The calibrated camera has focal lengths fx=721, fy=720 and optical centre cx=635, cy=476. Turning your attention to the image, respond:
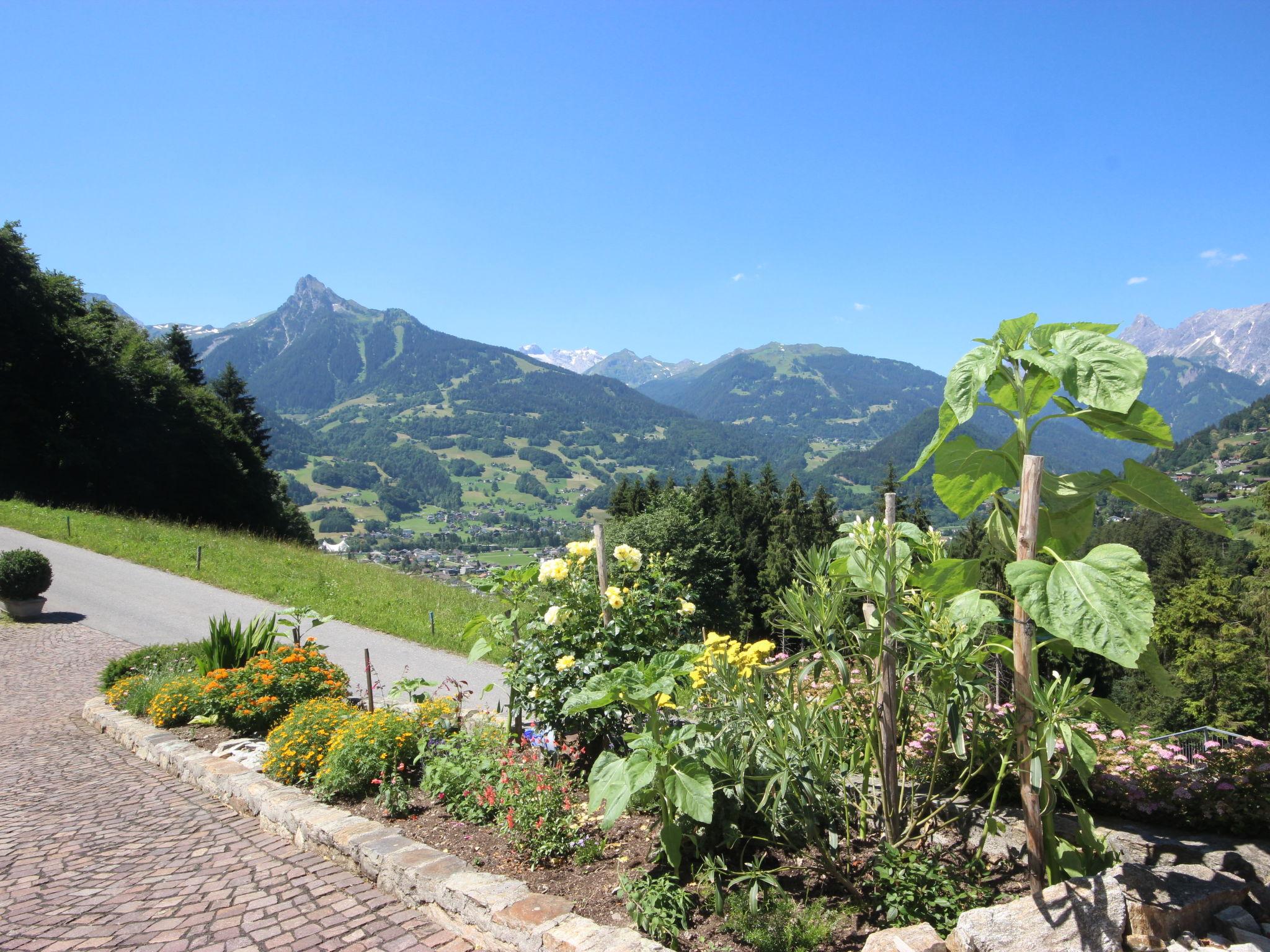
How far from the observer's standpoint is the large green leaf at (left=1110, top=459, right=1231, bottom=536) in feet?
7.45

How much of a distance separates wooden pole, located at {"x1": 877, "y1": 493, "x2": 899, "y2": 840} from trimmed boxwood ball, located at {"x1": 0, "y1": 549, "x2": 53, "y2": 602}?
47.3 ft

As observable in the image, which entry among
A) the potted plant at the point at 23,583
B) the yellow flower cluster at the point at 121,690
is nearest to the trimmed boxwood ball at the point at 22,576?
the potted plant at the point at 23,583

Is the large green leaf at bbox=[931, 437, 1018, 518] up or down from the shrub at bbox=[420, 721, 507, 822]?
up

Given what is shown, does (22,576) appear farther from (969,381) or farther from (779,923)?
(969,381)

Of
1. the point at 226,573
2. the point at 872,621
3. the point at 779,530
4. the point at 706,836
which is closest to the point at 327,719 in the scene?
the point at 706,836

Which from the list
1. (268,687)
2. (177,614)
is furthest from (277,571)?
(268,687)

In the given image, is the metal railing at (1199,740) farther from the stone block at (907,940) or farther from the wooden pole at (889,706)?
the stone block at (907,940)

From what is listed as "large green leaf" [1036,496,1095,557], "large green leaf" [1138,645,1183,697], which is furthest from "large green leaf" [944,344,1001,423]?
"large green leaf" [1138,645,1183,697]

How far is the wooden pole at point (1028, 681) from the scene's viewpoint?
7.77 feet

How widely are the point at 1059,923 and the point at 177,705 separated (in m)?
7.54

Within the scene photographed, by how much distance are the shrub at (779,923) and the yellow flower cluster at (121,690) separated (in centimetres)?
771

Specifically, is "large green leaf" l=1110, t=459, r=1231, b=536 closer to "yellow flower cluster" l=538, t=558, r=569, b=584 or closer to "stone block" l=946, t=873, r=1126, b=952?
"stone block" l=946, t=873, r=1126, b=952

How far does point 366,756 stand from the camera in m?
4.89

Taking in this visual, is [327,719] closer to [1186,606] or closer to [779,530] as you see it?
[1186,606]
